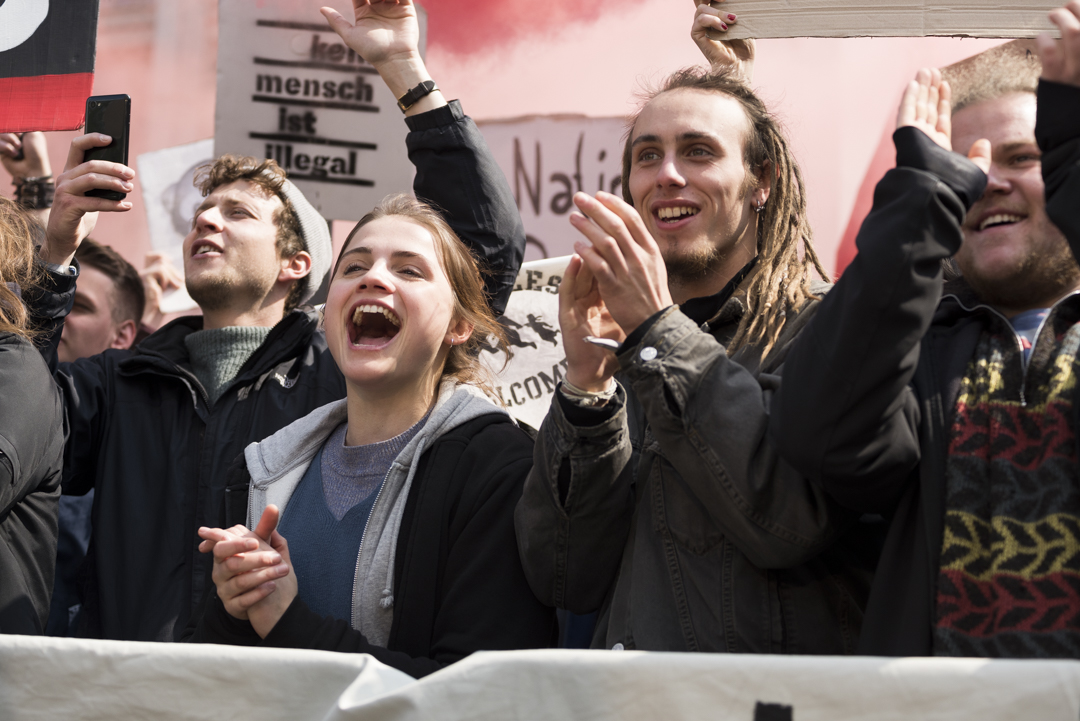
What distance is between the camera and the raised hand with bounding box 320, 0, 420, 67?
8.98 feet

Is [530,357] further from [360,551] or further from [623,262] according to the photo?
[623,262]

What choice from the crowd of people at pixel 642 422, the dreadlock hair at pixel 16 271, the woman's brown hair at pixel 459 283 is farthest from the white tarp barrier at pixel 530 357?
the dreadlock hair at pixel 16 271

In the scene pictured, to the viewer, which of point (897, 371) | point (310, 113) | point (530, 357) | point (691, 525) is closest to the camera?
point (897, 371)

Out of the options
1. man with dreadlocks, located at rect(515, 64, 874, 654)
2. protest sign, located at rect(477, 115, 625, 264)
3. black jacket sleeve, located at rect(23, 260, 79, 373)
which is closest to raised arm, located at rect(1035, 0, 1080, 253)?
man with dreadlocks, located at rect(515, 64, 874, 654)

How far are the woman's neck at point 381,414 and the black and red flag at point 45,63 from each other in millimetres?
1013

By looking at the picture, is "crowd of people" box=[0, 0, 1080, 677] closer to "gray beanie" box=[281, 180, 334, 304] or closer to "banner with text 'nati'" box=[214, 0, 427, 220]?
"gray beanie" box=[281, 180, 334, 304]

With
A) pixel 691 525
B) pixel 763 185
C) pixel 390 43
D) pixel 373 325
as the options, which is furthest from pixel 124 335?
pixel 691 525

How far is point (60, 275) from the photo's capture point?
2.57 metres

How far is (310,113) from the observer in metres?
4.00

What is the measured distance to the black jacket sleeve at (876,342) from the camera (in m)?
1.53

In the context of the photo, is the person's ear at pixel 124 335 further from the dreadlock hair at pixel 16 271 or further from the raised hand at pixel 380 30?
the raised hand at pixel 380 30

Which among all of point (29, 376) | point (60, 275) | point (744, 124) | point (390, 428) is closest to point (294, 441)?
point (390, 428)

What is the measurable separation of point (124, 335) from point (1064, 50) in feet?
11.3

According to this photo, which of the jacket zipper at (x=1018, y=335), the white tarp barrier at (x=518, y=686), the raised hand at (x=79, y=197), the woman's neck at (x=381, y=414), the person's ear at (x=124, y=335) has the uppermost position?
the raised hand at (x=79, y=197)
